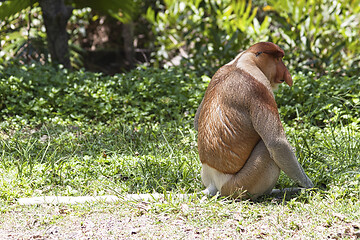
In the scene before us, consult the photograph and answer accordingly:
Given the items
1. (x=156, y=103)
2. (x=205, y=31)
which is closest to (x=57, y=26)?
(x=156, y=103)

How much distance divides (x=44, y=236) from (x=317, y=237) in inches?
69.9

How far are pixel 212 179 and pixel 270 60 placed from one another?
1010 millimetres

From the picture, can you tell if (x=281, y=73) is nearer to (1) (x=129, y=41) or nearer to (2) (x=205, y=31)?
(2) (x=205, y=31)

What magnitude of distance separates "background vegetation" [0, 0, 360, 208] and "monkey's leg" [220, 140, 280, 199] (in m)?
0.46

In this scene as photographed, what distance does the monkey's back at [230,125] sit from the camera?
117 inches

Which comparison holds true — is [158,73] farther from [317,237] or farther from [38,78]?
[317,237]

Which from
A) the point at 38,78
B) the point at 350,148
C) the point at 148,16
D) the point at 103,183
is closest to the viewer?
the point at 103,183

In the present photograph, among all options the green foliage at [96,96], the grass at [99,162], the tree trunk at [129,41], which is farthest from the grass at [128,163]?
the tree trunk at [129,41]

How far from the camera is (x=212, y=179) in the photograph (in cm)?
323

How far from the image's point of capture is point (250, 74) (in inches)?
119

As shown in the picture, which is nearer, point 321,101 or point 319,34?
point 321,101

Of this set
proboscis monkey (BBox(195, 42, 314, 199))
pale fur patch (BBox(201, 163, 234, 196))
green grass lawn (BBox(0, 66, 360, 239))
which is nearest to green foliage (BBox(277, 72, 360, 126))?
green grass lawn (BBox(0, 66, 360, 239))

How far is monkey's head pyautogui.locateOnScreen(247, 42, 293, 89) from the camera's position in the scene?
3172 mm

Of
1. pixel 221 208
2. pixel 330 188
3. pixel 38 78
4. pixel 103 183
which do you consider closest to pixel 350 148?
pixel 330 188
